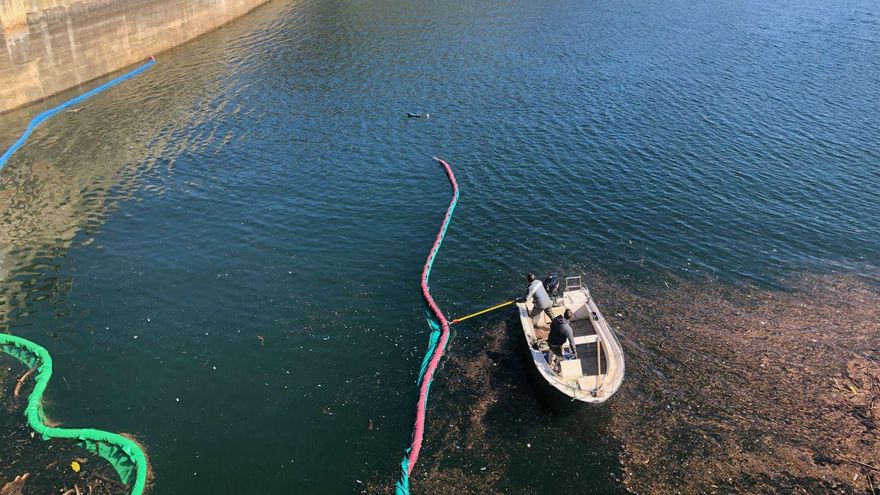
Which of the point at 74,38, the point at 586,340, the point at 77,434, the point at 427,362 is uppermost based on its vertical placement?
the point at 74,38

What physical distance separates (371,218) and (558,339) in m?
16.3

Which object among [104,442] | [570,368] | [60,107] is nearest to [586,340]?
[570,368]

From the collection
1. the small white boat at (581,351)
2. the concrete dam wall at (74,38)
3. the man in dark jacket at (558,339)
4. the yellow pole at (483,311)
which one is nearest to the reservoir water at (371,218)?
the yellow pole at (483,311)

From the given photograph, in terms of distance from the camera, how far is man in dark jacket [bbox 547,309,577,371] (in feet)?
73.4

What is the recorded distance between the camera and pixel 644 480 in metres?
19.6

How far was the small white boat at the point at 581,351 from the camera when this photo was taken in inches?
828

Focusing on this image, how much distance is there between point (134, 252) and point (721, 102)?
4759 cm

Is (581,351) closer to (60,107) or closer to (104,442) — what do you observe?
(104,442)

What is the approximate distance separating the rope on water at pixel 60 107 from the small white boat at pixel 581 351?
3910 cm

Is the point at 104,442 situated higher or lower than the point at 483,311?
lower

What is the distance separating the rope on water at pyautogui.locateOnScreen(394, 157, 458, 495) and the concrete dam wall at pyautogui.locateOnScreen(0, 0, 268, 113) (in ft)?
126

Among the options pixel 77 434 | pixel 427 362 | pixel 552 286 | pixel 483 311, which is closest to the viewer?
pixel 77 434

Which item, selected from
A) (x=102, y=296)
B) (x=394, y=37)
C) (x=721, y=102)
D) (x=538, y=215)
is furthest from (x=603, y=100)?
(x=102, y=296)

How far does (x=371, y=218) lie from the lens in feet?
117
